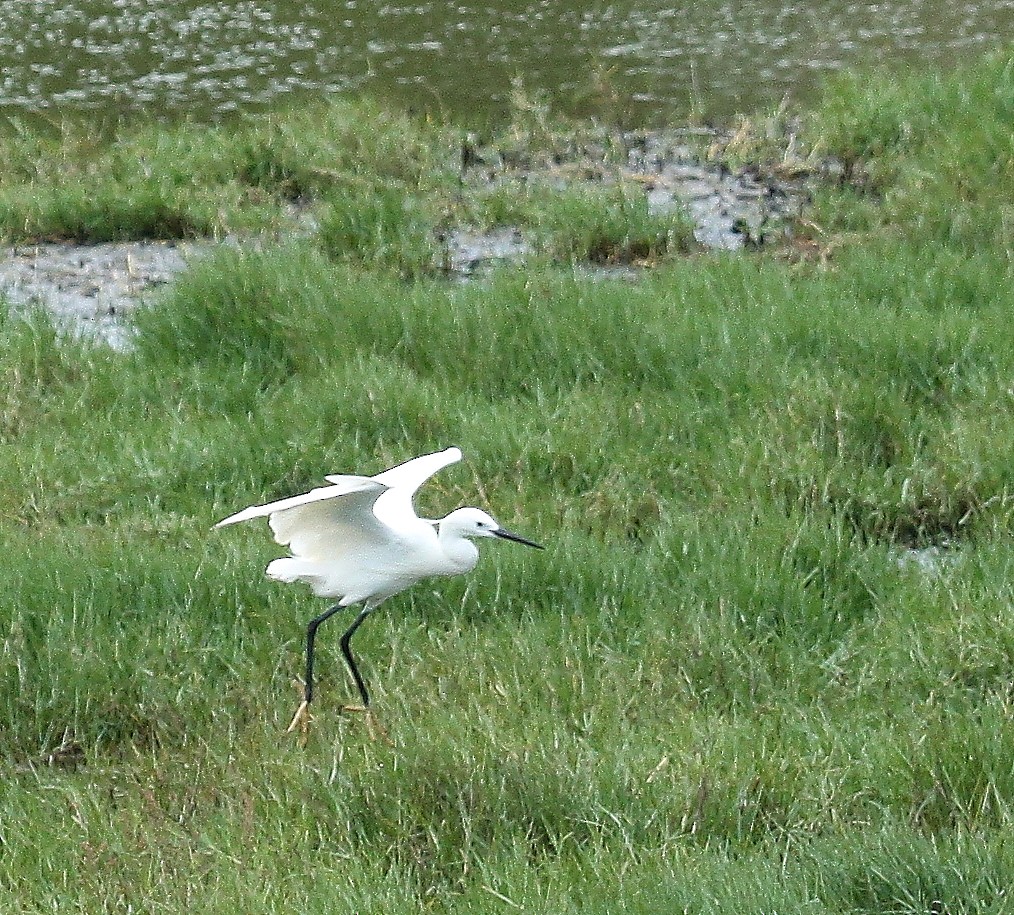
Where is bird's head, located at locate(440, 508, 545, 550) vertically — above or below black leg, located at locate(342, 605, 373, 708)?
above

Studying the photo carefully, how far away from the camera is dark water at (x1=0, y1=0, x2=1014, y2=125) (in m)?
11.0

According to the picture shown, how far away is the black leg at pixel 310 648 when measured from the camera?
3.76m

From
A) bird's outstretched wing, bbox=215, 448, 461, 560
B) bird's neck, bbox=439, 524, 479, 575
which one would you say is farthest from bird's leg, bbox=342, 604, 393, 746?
bird's neck, bbox=439, 524, 479, 575

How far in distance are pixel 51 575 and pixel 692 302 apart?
8.88ft

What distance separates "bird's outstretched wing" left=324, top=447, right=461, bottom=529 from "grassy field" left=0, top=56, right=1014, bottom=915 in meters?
0.42

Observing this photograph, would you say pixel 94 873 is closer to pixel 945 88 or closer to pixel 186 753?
pixel 186 753

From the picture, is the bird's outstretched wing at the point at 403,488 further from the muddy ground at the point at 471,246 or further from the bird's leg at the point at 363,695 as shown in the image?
the muddy ground at the point at 471,246

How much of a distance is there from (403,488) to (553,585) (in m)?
0.67

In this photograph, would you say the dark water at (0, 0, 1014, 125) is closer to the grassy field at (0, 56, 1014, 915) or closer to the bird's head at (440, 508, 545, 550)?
the grassy field at (0, 56, 1014, 915)

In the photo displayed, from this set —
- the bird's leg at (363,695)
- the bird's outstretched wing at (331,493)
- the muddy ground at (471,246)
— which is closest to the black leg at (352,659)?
the bird's leg at (363,695)

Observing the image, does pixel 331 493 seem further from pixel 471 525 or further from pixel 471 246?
pixel 471 246

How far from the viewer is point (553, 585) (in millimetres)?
4293

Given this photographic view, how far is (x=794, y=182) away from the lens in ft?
26.6

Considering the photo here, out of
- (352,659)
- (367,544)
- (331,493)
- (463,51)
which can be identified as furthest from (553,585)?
(463,51)
